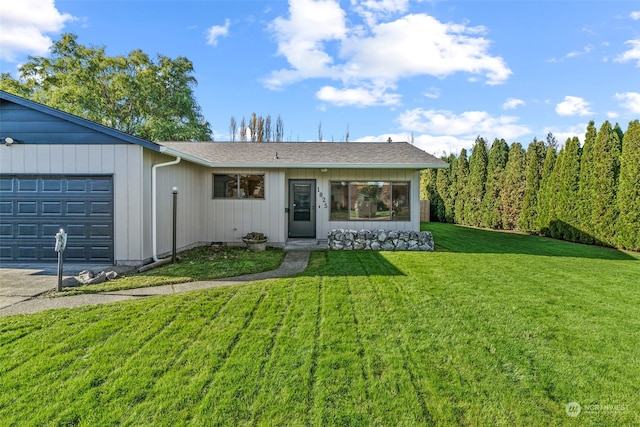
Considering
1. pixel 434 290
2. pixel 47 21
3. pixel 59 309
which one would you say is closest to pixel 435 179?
Answer: pixel 434 290

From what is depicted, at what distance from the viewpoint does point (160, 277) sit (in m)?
5.77

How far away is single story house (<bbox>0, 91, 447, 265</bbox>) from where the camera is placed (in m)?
6.65

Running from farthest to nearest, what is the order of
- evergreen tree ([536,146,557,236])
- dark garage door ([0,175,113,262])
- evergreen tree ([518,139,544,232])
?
evergreen tree ([518,139,544,232])
evergreen tree ([536,146,557,236])
dark garage door ([0,175,113,262])

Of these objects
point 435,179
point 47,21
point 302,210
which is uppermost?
point 47,21

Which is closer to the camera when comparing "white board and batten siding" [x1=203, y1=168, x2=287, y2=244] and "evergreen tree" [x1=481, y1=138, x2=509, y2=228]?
"white board and batten siding" [x1=203, y1=168, x2=287, y2=244]

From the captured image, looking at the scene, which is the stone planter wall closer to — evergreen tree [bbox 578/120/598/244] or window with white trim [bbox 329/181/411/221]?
window with white trim [bbox 329/181/411/221]

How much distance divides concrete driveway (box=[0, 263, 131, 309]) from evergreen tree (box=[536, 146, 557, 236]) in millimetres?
14018

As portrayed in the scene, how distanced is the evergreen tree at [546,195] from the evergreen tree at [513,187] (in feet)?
3.40

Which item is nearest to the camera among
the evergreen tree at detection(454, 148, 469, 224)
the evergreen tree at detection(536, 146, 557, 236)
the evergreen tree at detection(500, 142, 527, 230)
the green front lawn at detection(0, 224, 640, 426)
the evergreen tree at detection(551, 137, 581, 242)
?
the green front lawn at detection(0, 224, 640, 426)

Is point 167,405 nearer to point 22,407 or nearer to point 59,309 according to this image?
point 22,407

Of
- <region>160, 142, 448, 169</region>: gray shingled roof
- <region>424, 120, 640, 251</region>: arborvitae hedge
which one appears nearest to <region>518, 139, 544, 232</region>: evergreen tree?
<region>424, 120, 640, 251</region>: arborvitae hedge

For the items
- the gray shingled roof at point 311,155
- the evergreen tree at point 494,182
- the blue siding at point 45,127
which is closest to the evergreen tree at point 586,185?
the evergreen tree at point 494,182

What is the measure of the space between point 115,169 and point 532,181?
14650mm

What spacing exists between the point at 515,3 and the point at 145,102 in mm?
23292
